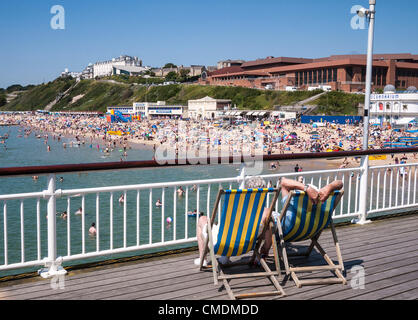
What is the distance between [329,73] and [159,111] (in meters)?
44.6

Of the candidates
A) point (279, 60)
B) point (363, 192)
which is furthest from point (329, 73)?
point (363, 192)

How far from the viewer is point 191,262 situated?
4.33 metres

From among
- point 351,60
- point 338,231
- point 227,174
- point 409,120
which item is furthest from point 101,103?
point 338,231

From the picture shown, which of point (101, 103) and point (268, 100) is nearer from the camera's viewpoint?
point (268, 100)

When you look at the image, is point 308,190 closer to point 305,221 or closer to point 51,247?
point 305,221

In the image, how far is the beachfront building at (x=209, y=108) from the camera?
97.6 m

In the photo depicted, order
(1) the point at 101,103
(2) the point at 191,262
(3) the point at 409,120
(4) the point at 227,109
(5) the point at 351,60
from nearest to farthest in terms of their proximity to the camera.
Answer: (2) the point at 191,262 → (3) the point at 409,120 → (5) the point at 351,60 → (4) the point at 227,109 → (1) the point at 101,103

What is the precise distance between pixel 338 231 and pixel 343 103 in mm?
77432

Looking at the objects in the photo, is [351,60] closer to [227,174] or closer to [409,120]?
[409,120]

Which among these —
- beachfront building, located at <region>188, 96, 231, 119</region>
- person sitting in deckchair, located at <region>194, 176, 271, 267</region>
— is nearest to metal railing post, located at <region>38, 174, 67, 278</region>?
person sitting in deckchair, located at <region>194, 176, 271, 267</region>

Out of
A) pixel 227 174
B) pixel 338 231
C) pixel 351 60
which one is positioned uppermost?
pixel 351 60

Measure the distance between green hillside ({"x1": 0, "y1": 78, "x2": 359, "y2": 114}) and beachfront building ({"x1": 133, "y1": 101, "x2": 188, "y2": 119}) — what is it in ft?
36.8

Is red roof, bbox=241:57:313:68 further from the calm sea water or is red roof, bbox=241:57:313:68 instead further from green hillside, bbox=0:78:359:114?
the calm sea water
